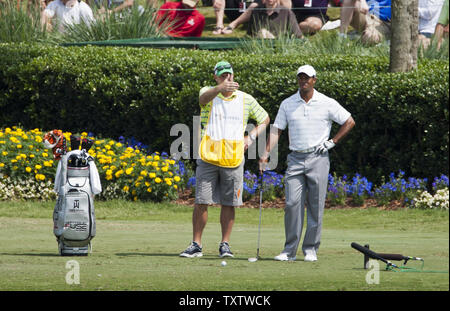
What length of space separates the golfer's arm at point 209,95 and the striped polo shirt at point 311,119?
2.41 feet

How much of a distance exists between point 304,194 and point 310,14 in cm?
1060

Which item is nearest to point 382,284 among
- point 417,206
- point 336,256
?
point 336,256

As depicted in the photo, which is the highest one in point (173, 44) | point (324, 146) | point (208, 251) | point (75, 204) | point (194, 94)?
point (173, 44)

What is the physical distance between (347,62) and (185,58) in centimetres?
270

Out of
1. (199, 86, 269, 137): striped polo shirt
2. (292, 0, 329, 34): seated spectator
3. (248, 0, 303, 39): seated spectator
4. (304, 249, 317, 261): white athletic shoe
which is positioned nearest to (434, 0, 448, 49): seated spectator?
(292, 0, 329, 34): seated spectator

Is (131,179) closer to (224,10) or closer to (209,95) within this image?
(209,95)

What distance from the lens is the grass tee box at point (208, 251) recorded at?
7.20 meters

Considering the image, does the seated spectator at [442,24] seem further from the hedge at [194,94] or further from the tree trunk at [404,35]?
the tree trunk at [404,35]

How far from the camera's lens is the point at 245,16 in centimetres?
1953

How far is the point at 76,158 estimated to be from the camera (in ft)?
30.3

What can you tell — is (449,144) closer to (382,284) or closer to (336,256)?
(336,256)

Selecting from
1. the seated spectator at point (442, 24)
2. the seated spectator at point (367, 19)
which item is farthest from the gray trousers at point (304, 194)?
the seated spectator at point (442, 24)

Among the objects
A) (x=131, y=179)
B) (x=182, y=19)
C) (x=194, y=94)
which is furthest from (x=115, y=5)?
(x=131, y=179)

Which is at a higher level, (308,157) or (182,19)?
(182,19)
